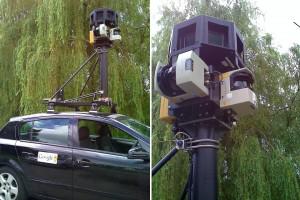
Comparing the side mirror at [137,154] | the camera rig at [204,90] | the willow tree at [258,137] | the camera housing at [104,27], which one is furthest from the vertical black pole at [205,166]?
the camera housing at [104,27]

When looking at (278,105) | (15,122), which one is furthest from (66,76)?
(278,105)

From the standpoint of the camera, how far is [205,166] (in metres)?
2.08

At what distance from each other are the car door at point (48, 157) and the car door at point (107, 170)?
0.05 metres

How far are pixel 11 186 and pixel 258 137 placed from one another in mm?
1913

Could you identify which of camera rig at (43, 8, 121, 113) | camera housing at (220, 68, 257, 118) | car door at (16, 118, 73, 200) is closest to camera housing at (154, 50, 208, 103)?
camera housing at (220, 68, 257, 118)

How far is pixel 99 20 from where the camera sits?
8.04 ft

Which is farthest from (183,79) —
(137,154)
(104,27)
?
(104,27)

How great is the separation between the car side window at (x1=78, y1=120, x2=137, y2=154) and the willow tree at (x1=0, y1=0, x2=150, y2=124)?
75 cm

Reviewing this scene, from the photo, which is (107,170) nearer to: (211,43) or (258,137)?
(211,43)

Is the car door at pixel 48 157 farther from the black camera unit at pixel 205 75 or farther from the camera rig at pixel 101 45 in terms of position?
the black camera unit at pixel 205 75

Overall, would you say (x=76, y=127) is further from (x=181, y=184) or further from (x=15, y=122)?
(x=181, y=184)

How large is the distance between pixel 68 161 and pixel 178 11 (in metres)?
1.62

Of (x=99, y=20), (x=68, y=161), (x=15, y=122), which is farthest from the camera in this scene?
(x=99, y=20)

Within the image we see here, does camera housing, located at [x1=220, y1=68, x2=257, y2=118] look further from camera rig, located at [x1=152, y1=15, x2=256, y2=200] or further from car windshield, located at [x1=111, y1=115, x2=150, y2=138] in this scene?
car windshield, located at [x1=111, y1=115, x2=150, y2=138]
